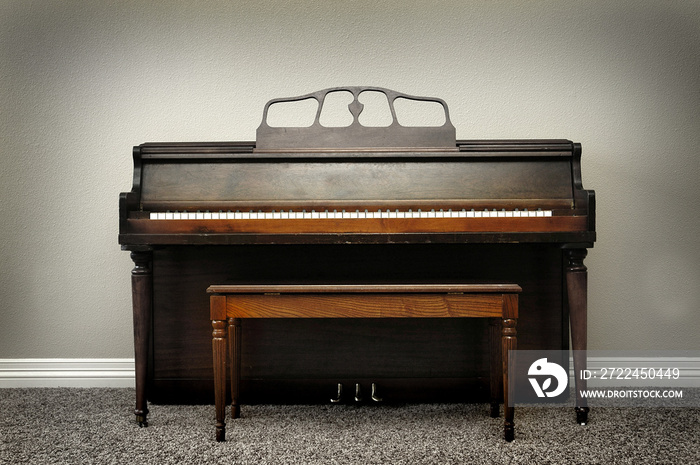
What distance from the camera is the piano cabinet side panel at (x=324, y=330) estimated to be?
2463mm

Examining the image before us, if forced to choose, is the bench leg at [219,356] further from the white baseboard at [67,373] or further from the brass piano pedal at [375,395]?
the white baseboard at [67,373]

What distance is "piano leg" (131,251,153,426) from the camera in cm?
215

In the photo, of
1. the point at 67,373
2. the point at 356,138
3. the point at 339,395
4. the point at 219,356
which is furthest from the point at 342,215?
the point at 67,373

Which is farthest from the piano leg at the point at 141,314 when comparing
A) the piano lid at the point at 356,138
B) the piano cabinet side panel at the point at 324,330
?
the piano lid at the point at 356,138

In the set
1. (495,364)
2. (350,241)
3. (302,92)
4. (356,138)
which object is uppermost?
(302,92)

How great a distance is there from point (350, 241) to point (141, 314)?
2.93 feet

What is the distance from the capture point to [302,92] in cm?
286

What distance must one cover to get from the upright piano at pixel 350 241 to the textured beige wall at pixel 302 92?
0.54 metres

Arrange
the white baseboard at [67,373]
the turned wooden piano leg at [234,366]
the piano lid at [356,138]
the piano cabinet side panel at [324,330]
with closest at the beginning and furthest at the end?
the turned wooden piano leg at [234,366] → the piano lid at [356,138] → the piano cabinet side panel at [324,330] → the white baseboard at [67,373]

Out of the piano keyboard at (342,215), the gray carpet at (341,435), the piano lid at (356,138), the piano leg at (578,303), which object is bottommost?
the gray carpet at (341,435)

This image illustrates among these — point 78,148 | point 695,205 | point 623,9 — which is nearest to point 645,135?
point 695,205

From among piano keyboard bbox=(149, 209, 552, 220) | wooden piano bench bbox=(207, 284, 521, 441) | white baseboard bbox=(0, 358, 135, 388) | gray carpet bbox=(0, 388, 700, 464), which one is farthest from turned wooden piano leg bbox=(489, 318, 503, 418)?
white baseboard bbox=(0, 358, 135, 388)

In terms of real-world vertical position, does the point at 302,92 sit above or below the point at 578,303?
above

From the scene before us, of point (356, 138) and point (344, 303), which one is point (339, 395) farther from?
point (356, 138)
